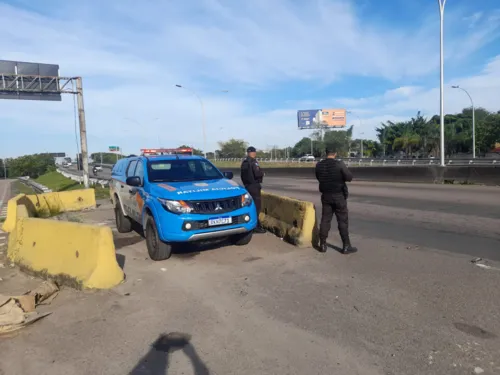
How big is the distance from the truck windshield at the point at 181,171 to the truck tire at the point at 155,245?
3.12 ft

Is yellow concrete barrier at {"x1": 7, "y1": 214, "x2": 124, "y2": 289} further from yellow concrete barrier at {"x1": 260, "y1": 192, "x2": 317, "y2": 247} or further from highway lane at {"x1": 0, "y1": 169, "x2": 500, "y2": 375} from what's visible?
yellow concrete barrier at {"x1": 260, "y1": 192, "x2": 317, "y2": 247}

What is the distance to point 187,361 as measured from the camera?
338 centimetres

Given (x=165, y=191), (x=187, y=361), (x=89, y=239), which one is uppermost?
(x=165, y=191)

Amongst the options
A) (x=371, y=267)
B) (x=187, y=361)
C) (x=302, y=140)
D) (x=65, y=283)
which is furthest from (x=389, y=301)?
(x=302, y=140)

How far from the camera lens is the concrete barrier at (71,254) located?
5.24m

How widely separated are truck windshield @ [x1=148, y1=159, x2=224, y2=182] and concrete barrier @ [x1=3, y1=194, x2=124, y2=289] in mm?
1902

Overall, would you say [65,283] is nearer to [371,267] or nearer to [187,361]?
[187,361]

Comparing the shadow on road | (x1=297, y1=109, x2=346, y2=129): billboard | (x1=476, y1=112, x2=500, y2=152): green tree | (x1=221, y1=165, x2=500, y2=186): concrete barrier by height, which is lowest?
the shadow on road

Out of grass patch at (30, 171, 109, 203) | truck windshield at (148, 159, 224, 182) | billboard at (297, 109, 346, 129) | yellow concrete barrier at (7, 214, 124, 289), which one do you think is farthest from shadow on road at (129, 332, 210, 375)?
billboard at (297, 109, 346, 129)

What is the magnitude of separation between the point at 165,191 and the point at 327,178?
265 centimetres

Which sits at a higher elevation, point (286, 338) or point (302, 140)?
point (302, 140)

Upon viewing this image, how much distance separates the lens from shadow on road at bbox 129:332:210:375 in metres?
3.25

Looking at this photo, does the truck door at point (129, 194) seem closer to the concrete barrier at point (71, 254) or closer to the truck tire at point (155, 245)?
the truck tire at point (155, 245)

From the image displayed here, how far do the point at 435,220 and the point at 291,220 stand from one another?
3.98 meters
